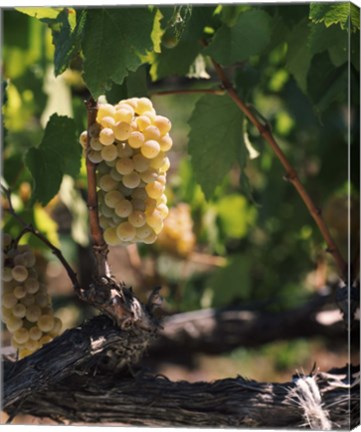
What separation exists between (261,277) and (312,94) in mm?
1208

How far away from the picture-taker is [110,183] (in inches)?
44.2

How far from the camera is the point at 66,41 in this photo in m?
1.13

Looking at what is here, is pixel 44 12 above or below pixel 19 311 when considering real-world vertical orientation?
above

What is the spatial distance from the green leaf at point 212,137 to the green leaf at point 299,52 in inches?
5.1

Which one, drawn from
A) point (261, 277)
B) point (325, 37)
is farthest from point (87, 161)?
point (261, 277)

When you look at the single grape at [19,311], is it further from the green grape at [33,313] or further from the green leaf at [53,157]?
the green leaf at [53,157]

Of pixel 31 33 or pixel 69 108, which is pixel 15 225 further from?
pixel 31 33

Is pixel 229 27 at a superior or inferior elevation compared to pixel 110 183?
superior

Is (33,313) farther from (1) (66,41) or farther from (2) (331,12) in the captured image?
(2) (331,12)

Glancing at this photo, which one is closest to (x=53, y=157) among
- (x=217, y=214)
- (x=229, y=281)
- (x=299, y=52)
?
(x=299, y=52)

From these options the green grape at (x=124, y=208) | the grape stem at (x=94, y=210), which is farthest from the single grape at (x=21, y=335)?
the green grape at (x=124, y=208)

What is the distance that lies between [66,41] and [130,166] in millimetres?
171

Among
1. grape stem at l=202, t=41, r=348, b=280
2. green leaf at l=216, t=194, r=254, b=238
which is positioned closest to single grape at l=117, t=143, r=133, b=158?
grape stem at l=202, t=41, r=348, b=280

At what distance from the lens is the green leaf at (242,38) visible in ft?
4.48
